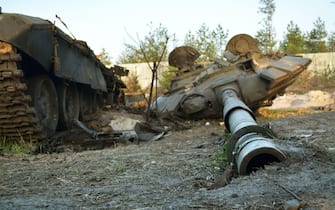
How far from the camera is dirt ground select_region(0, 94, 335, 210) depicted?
272 cm

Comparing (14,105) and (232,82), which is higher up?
(232,82)

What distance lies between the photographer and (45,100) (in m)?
7.93

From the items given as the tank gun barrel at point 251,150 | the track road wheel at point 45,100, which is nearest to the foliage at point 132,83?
the track road wheel at point 45,100

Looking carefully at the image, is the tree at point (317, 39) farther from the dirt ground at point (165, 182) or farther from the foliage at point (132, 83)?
the dirt ground at point (165, 182)

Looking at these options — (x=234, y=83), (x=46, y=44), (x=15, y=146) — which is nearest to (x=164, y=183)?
(x=15, y=146)

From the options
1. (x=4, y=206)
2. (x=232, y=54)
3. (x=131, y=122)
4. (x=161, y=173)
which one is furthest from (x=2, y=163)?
(x=232, y=54)

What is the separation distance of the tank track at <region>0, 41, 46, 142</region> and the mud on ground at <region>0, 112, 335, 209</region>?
1.36 metres

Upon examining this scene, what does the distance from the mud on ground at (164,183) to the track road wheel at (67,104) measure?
3235 millimetres

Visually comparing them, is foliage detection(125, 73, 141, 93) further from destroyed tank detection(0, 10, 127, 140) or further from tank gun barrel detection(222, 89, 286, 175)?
tank gun barrel detection(222, 89, 286, 175)

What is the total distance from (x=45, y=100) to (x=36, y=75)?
0.53 metres

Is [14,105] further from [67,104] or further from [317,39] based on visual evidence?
[317,39]

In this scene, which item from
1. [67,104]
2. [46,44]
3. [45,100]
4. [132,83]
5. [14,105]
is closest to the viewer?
[14,105]

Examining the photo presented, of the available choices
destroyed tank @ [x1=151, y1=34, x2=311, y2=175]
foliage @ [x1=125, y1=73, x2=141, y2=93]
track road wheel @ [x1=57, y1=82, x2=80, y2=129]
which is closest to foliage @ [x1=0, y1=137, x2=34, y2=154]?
track road wheel @ [x1=57, y1=82, x2=80, y2=129]

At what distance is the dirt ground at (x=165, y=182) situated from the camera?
2717mm
